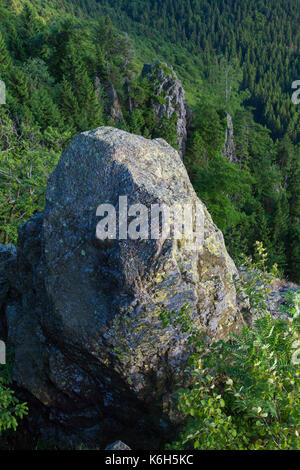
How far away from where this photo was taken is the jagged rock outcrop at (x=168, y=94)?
4650 centimetres

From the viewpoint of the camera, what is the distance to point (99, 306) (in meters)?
7.05

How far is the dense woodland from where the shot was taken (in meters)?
18.5

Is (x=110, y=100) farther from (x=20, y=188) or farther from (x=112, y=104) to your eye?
(x=20, y=188)

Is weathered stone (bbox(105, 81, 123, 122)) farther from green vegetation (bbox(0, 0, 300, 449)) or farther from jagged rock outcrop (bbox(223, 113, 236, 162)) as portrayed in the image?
jagged rock outcrop (bbox(223, 113, 236, 162))

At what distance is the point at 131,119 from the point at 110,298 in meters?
39.1

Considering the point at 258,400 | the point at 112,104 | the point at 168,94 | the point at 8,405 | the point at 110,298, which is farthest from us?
the point at 168,94

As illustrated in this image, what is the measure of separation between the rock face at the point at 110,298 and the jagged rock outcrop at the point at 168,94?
132ft

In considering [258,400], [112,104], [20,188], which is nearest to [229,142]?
[112,104]

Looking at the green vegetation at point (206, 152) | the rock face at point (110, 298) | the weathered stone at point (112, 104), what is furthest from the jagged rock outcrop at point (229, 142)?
the rock face at point (110, 298)

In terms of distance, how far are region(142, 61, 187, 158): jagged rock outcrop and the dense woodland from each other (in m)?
1.30

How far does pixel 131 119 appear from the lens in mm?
42375

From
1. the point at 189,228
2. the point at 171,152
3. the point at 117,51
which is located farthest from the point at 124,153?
the point at 117,51

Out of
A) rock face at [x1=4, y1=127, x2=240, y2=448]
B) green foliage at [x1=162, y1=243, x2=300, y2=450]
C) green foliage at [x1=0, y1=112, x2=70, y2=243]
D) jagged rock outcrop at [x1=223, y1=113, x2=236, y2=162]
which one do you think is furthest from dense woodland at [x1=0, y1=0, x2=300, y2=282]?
green foliage at [x1=162, y1=243, x2=300, y2=450]

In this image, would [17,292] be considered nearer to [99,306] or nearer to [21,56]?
[99,306]
